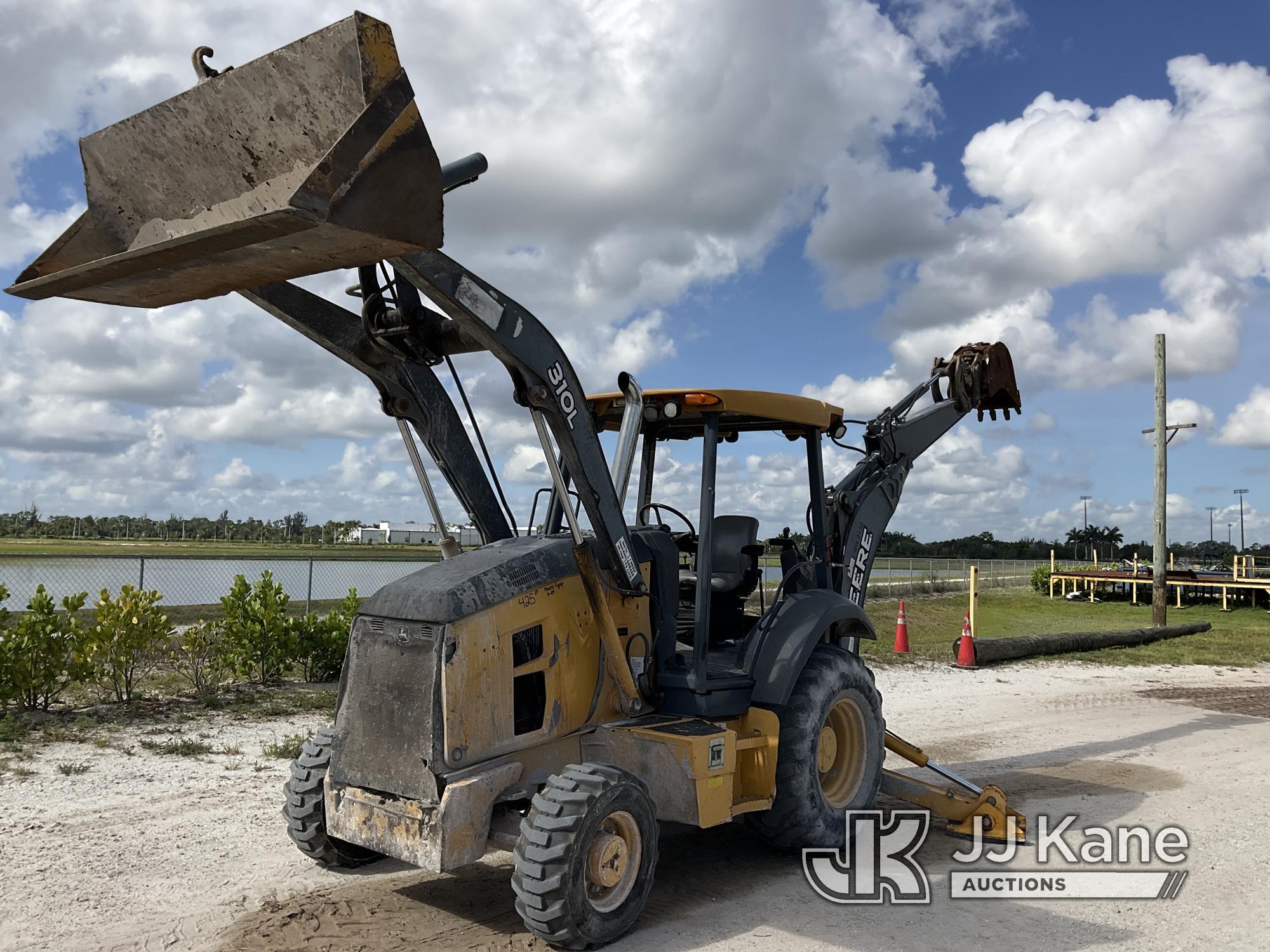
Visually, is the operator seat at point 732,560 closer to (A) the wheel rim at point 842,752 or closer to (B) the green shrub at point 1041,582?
(A) the wheel rim at point 842,752

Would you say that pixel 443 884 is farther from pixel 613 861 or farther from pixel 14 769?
pixel 14 769

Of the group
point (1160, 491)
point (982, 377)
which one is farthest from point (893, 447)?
point (1160, 491)

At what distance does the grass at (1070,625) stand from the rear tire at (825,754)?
28.0 ft

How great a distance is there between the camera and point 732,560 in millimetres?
6531

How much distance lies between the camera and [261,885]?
17.9 ft

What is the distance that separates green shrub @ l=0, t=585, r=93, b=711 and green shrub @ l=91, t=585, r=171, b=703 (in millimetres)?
163

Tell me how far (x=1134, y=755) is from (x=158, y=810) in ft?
27.2

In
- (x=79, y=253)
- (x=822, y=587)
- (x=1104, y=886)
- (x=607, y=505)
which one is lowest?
(x=1104, y=886)

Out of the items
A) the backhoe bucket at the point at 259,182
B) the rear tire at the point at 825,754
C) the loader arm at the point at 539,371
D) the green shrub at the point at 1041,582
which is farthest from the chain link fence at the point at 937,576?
the backhoe bucket at the point at 259,182

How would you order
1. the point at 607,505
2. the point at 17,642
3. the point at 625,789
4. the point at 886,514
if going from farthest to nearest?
the point at 17,642, the point at 886,514, the point at 607,505, the point at 625,789

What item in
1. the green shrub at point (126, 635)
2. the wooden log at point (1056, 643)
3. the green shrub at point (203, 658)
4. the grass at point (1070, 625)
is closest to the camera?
the green shrub at point (126, 635)

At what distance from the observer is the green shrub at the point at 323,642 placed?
1132 centimetres

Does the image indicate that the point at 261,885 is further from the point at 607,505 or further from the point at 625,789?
the point at 607,505

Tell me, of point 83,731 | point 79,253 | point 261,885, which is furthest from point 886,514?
point 83,731
